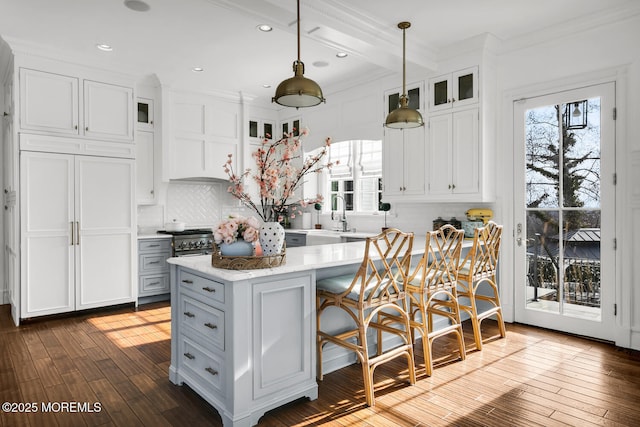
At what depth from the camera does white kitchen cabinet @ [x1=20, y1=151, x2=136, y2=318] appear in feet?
14.0

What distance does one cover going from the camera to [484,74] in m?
4.09

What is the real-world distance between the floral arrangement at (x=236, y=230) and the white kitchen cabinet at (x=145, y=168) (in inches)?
133

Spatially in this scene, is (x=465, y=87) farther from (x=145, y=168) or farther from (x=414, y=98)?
(x=145, y=168)

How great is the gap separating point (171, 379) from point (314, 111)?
4257 mm

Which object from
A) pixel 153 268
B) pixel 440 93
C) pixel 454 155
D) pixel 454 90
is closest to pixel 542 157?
pixel 454 155

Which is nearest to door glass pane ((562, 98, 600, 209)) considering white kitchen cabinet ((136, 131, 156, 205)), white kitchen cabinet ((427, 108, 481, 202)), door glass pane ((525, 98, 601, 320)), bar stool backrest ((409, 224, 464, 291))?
door glass pane ((525, 98, 601, 320))

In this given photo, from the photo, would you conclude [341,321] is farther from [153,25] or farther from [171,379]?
[153,25]

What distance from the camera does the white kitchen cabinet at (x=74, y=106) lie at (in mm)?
4230

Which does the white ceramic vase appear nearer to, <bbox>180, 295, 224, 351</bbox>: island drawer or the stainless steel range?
<bbox>180, 295, 224, 351</bbox>: island drawer

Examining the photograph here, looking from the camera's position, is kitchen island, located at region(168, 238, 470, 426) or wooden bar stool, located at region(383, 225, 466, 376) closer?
kitchen island, located at region(168, 238, 470, 426)

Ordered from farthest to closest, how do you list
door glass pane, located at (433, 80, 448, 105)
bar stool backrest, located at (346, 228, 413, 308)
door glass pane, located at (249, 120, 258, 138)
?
door glass pane, located at (249, 120, 258, 138) < door glass pane, located at (433, 80, 448, 105) < bar stool backrest, located at (346, 228, 413, 308)

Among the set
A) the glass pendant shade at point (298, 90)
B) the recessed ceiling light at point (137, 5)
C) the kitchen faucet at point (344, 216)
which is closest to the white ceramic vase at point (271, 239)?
the glass pendant shade at point (298, 90)

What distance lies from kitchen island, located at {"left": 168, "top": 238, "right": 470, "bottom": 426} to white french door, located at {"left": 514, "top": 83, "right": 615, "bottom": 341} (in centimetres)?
230

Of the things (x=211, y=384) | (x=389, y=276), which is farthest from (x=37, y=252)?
(x=389, y=276)
